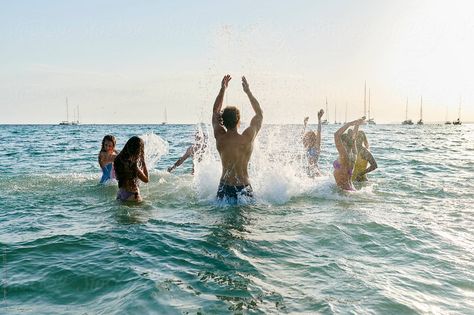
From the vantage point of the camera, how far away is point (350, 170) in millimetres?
10766

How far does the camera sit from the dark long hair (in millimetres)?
8734

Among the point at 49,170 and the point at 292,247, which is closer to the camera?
the point at 292,247

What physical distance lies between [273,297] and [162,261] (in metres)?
1.64

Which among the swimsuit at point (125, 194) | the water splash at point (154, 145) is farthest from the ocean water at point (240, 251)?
the water splash at point (154, 145)

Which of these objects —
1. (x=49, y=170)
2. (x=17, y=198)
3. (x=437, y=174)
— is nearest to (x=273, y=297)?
(x=17, y=198)

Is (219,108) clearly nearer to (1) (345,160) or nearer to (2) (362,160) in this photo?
(1) (345,160)

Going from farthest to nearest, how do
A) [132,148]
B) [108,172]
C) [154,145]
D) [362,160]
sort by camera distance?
[154,145], [362,160], [108,172], [132,148]

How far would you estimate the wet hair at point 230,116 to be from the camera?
7.71 metres

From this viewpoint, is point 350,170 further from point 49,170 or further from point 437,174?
point 49,170

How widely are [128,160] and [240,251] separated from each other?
3879mm

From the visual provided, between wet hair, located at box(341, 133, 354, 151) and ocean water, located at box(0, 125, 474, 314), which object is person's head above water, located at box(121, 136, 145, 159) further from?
wet hair, located at box(341, 133, 354, 151)

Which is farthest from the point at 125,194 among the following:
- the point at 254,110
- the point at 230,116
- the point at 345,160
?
the point at 345,160

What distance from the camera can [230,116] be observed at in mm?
7715

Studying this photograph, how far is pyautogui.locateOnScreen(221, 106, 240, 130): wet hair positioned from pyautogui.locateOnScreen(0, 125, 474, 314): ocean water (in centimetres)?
155
